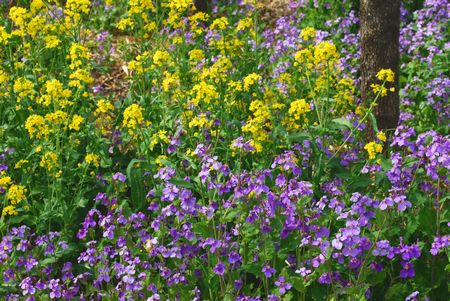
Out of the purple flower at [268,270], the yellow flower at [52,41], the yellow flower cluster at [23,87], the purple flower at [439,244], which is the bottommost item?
the purple flower at [268,270]

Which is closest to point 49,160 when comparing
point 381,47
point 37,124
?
point 37,124

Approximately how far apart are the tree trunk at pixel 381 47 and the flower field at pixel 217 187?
15cm

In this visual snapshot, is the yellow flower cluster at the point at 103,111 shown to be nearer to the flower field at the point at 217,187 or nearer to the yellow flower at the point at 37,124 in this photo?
the flower field at the point at 217,187

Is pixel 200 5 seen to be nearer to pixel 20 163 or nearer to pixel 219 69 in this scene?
pixel 219 69

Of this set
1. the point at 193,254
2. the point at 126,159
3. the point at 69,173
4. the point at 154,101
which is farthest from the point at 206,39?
the point at 193,254

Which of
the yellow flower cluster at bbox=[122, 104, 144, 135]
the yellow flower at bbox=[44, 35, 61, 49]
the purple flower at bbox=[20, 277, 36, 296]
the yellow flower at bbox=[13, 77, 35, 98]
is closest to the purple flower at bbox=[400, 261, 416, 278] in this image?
the yellow flower cluster at bbox=[122, 104, 144, 135]

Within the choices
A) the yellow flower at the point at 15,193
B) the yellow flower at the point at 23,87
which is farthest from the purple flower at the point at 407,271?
the yellow flower at the point at 23,87

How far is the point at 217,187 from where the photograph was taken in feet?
11.9

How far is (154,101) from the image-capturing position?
4965 millimetres

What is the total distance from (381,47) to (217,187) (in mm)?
2008

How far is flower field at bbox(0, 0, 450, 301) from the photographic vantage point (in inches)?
138

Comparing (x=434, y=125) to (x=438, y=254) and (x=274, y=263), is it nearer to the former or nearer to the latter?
(x=438, y=254)

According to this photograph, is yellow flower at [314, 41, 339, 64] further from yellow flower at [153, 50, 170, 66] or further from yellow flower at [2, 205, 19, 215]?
yellow flower at [2, 205, 19, 215]

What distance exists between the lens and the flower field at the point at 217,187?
352 centimetres
